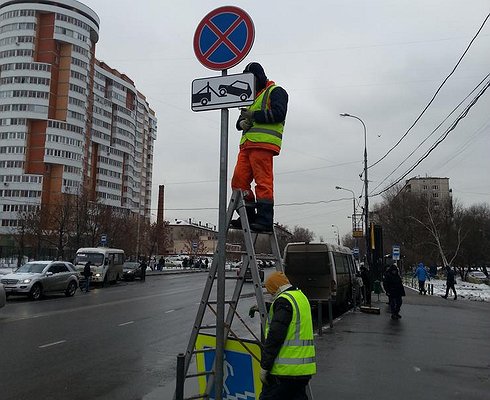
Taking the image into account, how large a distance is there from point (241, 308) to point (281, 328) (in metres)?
14.8

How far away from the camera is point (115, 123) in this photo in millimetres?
103688

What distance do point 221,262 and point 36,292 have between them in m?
19.2

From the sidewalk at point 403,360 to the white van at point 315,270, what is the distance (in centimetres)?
166

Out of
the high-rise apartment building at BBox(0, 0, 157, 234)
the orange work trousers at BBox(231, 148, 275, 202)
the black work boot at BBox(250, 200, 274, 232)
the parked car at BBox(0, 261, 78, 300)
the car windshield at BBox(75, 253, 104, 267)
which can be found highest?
the high-rise apartment building at BBox(0, 0, 157, 234)

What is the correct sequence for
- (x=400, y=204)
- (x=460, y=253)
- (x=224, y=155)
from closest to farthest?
(x=224, y=155), (x=460, y=253), (x=400, y=204)

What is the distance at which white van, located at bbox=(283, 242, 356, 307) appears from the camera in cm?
1686

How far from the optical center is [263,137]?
439 centimetres

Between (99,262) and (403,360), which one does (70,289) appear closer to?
(99,262)

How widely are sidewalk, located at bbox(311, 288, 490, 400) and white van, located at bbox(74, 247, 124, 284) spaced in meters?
20.2

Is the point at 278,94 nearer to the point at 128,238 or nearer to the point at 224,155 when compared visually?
the point at 224,155

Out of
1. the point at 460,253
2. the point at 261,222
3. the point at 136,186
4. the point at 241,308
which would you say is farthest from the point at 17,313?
the point at 136,186

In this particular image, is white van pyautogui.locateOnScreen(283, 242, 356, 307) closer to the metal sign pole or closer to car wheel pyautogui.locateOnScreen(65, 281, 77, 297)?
car wheel pyautogui.locateOnScreen(65, 281, 77, 297)

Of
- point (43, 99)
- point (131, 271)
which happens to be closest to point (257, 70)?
point (131, 271)

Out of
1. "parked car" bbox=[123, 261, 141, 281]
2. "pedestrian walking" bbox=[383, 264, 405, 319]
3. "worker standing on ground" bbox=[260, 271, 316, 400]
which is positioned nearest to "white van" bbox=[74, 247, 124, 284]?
"parked car" bbox=[123, 261, 141, 281]
